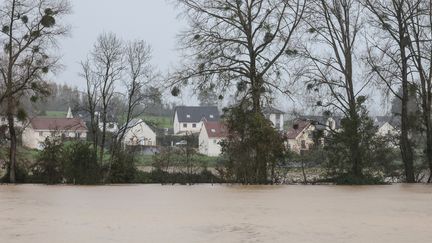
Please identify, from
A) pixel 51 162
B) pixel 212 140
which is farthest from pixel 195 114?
pixel 51 162

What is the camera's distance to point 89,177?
26.8m

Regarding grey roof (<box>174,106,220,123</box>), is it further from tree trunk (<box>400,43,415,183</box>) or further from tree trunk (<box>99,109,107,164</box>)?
tree trunk (<box>400,43,415,183</box>)

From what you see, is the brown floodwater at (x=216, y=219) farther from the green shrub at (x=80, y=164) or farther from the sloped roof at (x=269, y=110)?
the sloped roof at (x=269, y=110)

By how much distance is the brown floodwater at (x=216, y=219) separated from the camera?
10211 mm

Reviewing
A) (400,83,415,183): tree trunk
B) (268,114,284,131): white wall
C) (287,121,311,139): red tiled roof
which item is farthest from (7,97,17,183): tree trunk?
(400,83,415,183): tree trunk

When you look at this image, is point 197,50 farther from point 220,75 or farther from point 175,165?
point 175,165

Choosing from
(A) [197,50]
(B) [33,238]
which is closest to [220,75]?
(A) [197,50]

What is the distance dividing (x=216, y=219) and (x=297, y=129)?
59.5 feet

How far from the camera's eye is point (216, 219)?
12.5 metres

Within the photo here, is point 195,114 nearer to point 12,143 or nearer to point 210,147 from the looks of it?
point 210,147

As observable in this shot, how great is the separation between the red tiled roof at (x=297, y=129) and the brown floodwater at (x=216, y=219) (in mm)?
11084

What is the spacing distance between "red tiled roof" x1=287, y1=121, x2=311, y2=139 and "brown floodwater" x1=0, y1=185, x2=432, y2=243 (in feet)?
36.4

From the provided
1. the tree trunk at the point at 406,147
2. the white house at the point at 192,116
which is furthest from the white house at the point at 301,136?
the white house at the point at 192,116

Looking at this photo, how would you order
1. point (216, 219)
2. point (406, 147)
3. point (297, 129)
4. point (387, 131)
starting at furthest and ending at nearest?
point (297, 129)
point (387, 131)
point (406, 147)
point (216, 219)
